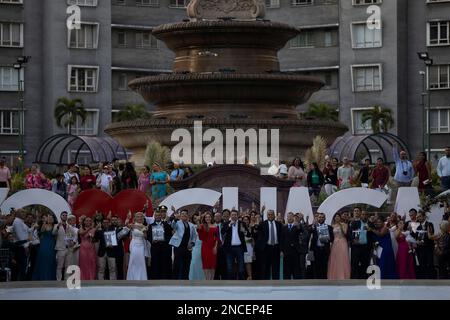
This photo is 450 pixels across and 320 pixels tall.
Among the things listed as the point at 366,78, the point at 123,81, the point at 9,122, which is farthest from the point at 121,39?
the point at 366,78

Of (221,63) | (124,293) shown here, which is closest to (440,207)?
(124,293)

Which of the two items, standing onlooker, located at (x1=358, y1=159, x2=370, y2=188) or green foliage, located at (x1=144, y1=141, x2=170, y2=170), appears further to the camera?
green foliage, located at (x1=144, y1=141, x2=170, y2=170)

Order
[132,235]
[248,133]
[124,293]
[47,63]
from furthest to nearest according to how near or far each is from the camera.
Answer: [47,63] < [248,133] < [132,235] < [124,293]

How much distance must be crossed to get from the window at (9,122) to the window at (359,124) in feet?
72.3

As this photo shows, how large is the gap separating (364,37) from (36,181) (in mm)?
64327

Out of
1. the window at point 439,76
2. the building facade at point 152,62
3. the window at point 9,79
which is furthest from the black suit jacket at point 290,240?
the window at point 9,79

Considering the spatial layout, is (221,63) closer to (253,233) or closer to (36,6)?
(253,233)

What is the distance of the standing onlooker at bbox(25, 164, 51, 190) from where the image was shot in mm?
51116

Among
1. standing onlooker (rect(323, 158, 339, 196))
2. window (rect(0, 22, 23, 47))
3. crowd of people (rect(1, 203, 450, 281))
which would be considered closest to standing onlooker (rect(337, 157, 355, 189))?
standing onlooker (rect(323, 158, 339, 196))

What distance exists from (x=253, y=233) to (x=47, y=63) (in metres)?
69.5

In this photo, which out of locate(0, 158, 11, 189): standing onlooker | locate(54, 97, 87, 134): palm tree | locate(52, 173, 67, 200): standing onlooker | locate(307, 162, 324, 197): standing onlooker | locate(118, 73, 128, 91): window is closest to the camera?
locate(52, 173, 67, 200): standing onlooker

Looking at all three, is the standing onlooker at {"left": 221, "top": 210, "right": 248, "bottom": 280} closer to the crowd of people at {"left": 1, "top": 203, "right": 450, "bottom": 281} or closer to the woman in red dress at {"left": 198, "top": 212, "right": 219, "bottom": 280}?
the crowd of people at {"left": 1, "top": 203, "right": 450, "bottom": 281}

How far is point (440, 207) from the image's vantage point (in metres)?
46.3

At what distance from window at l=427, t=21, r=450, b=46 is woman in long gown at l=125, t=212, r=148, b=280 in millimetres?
70078
